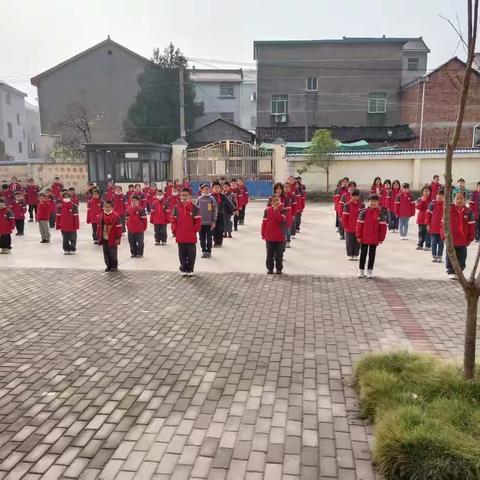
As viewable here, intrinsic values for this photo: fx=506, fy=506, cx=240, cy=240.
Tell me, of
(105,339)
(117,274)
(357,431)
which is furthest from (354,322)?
(117,274)

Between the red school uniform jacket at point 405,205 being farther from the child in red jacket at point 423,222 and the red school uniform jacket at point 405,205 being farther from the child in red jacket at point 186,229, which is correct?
the child in red jacket at point 186,229

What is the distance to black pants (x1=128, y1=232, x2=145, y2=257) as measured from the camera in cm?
1109

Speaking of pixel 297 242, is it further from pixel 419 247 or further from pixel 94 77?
pixel 94 77

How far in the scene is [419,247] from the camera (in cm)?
1197

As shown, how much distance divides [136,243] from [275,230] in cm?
348

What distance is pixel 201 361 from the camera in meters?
5.36

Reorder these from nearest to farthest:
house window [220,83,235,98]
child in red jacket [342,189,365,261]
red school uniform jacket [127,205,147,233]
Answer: child in red jacket [342,189,365,261] < red school uniform jacket [127,205,147,233] < house window [220,83,235,98]

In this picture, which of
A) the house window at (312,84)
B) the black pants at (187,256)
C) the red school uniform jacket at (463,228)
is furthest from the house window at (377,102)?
the black pants at (187,256)

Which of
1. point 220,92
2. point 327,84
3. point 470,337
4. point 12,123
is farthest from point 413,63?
point 470,337

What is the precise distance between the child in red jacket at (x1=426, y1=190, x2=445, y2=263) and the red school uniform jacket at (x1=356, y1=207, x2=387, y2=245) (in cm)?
176

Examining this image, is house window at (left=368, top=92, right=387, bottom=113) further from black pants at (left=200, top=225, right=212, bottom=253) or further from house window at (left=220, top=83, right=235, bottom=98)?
black pants at (left=200, top=225, right=212, bottom=253)

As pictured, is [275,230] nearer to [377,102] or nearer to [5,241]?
[5,241]

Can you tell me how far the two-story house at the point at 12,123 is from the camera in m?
43.2

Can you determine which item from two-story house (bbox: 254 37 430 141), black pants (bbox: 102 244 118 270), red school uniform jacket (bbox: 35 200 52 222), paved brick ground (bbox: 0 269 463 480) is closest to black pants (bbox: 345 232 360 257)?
paved brick ground (bbox: 0 269 463 480)
